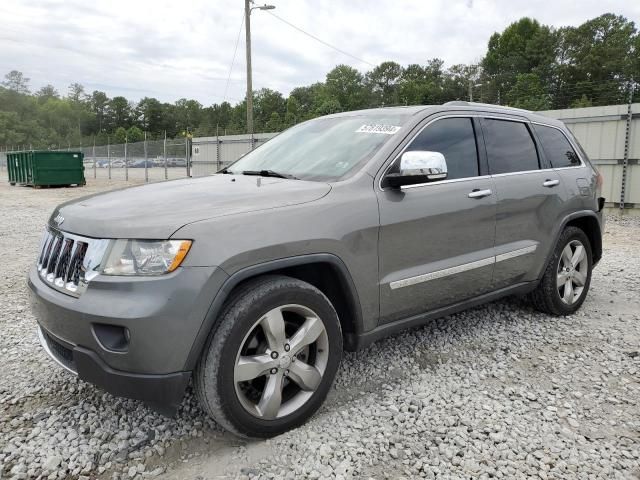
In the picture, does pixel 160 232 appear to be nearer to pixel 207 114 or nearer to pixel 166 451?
pixel 166 451

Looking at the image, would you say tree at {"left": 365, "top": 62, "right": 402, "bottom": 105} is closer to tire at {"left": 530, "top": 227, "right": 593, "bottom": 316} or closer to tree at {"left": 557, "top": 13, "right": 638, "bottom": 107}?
tree at {"left": 557, "top": 13, "right": 638, "bottom": 107}

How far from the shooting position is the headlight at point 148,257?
223cm

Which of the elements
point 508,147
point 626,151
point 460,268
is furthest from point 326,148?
point 626,151

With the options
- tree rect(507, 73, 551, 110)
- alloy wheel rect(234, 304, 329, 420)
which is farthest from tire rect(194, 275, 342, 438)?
tree rect(507, 73, 551, 110)

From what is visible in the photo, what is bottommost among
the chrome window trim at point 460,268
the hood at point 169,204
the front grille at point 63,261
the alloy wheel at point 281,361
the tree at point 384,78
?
the alloy wheel at point 281,361

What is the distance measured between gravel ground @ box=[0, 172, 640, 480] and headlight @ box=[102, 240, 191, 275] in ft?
3.09

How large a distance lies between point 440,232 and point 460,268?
1.05ft

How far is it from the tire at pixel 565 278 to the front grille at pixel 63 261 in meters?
3.44

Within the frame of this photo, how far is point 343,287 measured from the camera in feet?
9.13

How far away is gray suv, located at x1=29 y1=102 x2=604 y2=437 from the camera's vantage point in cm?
224

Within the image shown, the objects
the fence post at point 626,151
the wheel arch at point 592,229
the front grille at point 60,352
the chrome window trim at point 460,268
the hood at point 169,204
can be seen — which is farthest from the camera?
the fence post at point 626,151

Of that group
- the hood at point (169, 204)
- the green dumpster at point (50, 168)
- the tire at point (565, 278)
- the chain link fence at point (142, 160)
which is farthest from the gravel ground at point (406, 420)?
the green dumpster at point (50, 168)

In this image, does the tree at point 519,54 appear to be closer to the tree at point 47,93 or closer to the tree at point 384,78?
the tree at point 384,78

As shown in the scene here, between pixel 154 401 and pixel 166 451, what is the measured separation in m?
0.44
